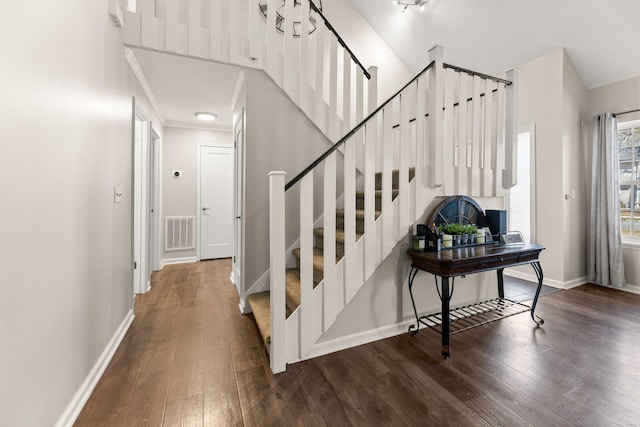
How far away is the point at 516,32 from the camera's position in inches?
140

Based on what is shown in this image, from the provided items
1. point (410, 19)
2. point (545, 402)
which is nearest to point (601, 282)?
point (545, 402)

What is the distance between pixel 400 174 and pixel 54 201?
2139 millimetres

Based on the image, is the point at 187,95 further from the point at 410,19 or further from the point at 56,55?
the point at 410,19

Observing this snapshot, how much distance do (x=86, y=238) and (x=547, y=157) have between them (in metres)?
4.88

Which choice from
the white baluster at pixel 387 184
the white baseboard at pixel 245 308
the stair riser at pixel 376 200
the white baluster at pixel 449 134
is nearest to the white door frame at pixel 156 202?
the white baseboard at pixel 245 308

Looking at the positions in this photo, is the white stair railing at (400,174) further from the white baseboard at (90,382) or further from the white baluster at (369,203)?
the white baseboard at (90,382)

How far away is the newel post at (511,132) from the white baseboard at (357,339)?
1669mm

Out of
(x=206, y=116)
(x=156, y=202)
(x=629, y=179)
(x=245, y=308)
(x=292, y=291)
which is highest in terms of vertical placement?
(x=206, y=116)

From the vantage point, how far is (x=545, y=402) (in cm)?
157

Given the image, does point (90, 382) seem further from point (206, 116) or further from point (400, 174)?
point (206, 116)

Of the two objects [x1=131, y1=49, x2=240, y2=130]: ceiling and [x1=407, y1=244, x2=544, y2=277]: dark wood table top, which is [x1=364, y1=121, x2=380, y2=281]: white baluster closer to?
[x1=407, y1=244, x2=544, y2=277]: dark wood table top

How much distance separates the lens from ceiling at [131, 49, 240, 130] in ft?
8.55

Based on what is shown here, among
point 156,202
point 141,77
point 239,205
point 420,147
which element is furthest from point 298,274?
point 156,202

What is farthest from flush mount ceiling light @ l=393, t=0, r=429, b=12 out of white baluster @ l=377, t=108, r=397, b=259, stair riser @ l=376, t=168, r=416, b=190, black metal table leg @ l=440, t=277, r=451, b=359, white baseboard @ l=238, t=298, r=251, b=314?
white baseboard @ l=238, t=298, r=251, b=314
